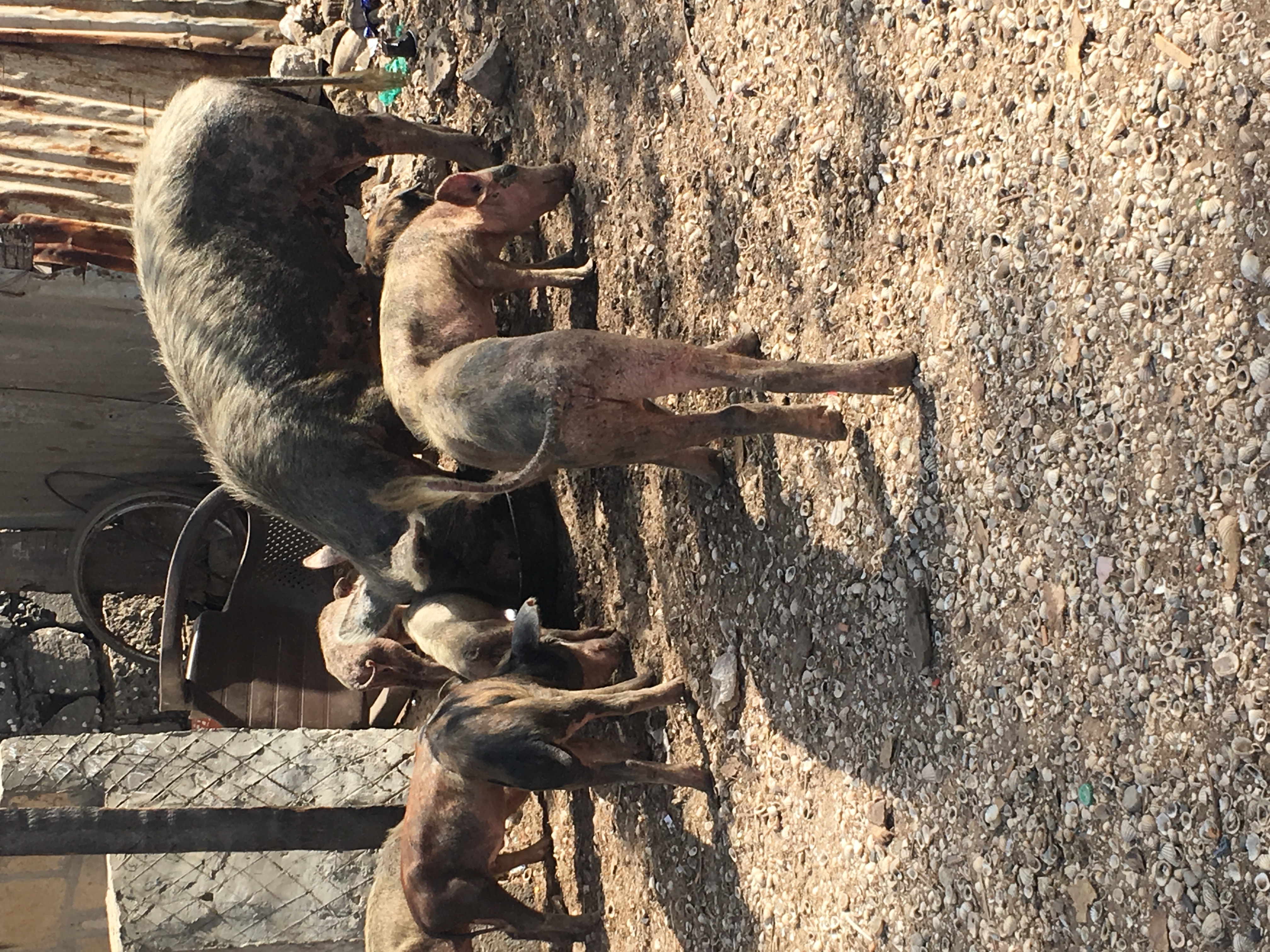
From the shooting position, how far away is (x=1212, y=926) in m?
2.52

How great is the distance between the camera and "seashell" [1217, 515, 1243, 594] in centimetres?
254

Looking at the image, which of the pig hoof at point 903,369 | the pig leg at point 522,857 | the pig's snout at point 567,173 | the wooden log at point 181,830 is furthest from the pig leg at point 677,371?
the pig leg at point 522,857

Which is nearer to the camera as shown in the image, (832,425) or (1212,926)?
(1212,926)

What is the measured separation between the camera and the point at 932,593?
342 centimetres

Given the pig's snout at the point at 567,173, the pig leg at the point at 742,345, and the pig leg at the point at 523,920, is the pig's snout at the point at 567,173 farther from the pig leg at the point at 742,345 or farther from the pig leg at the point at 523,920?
the pig leg at the point at 523,920

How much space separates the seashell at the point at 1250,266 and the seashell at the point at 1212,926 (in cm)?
138

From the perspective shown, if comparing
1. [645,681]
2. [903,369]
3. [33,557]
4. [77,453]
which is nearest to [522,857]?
[645,681]

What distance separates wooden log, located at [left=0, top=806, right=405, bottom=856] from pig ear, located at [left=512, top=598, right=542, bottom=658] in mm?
1295

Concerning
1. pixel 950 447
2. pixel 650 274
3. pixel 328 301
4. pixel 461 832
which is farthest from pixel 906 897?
pixel 328 301

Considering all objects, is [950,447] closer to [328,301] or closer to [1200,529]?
[1200,529]

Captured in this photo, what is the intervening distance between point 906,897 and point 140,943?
3646 mm

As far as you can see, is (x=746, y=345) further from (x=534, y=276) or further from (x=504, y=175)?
(x=504, y=175)

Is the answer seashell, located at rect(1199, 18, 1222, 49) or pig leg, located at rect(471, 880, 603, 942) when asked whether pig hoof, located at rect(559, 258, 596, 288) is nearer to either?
pig leg, located at rect(471, 880, 603, 942)

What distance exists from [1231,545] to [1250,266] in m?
0.61
